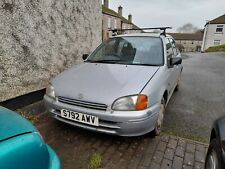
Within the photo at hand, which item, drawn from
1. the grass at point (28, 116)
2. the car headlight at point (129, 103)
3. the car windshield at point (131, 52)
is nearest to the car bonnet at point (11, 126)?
the car headlight at point (129, 103)

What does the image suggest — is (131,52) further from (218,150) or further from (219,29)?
(219,29)

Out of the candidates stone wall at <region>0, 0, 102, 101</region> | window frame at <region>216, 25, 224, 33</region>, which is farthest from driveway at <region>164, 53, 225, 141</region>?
window frame at <region>216, 25, 224, 33</region>

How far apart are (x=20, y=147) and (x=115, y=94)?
4.74 ft

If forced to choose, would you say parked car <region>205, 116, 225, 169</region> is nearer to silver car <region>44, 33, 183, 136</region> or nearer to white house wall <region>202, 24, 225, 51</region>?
silver car <region>44, 33, 183, 136</region>

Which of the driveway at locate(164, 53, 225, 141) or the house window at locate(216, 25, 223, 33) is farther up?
the house window at locate(216, 25, 223, 33)

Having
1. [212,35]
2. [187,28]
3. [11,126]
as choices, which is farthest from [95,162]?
[187,28]

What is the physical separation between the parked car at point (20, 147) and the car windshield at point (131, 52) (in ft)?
7.52

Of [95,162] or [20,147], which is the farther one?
[95,162]

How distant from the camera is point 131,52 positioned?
3600 mm

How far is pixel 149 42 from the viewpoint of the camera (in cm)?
376

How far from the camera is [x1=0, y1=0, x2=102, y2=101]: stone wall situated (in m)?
3.49

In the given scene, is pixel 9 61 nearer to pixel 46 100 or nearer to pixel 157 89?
pixel 46 100

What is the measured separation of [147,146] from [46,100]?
177 cm

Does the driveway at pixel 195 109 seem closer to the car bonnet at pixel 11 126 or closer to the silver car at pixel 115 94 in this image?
the silver car at pixel 115 94
